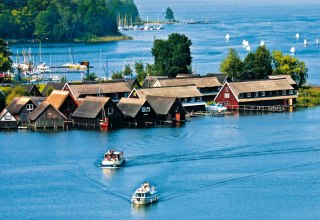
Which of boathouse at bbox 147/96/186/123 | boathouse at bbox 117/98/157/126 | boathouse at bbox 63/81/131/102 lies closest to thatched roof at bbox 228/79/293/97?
boathouse at bbox 147/96/186/123

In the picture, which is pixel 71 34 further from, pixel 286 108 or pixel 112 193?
pixel 112 193

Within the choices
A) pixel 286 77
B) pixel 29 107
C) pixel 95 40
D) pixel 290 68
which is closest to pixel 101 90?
pixel 29 107

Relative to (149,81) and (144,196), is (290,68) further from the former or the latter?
(144,196)

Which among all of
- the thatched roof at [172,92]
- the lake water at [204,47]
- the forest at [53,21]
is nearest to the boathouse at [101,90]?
the thatched roof at [172,92]

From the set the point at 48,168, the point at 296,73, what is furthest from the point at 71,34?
the point at 48,168

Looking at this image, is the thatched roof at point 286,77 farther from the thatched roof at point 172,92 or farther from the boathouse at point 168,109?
the boathouse at point 168,109
